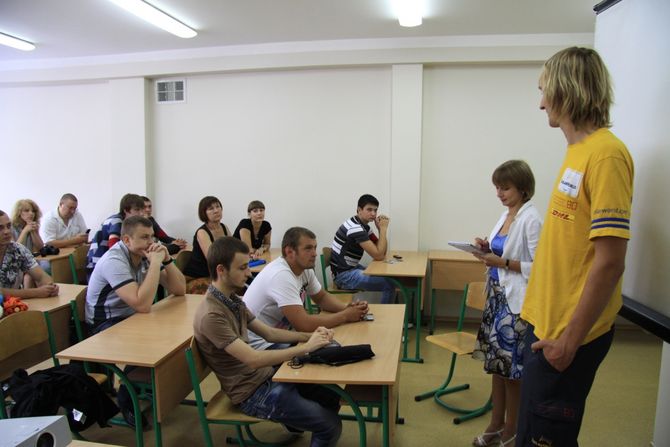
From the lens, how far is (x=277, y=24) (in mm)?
4352

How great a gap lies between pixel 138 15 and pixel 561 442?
439 cm

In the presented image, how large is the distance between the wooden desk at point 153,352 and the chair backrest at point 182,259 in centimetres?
148

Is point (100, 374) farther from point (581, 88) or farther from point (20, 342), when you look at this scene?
point (581, 88)

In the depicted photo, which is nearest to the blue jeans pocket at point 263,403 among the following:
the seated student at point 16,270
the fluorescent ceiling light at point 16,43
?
the seated student at point 16,270

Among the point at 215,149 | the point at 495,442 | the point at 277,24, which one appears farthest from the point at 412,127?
the point at 495,442

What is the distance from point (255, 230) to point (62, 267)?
1877mm

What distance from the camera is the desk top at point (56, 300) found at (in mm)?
2678

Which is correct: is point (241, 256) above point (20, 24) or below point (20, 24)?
below

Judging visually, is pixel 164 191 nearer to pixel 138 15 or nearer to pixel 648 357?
pixel 138 15

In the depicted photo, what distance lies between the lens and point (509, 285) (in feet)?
7.30

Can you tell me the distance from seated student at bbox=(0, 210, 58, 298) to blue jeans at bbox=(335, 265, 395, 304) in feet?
7.60

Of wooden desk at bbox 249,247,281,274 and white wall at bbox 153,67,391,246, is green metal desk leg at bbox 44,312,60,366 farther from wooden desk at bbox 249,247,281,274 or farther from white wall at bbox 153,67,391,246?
white wall at bbox 153,67,391,246

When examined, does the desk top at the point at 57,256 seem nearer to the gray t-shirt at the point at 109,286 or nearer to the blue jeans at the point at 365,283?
the gray t-shirt at the point at 109,286

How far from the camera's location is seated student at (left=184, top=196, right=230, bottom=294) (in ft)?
12.9
